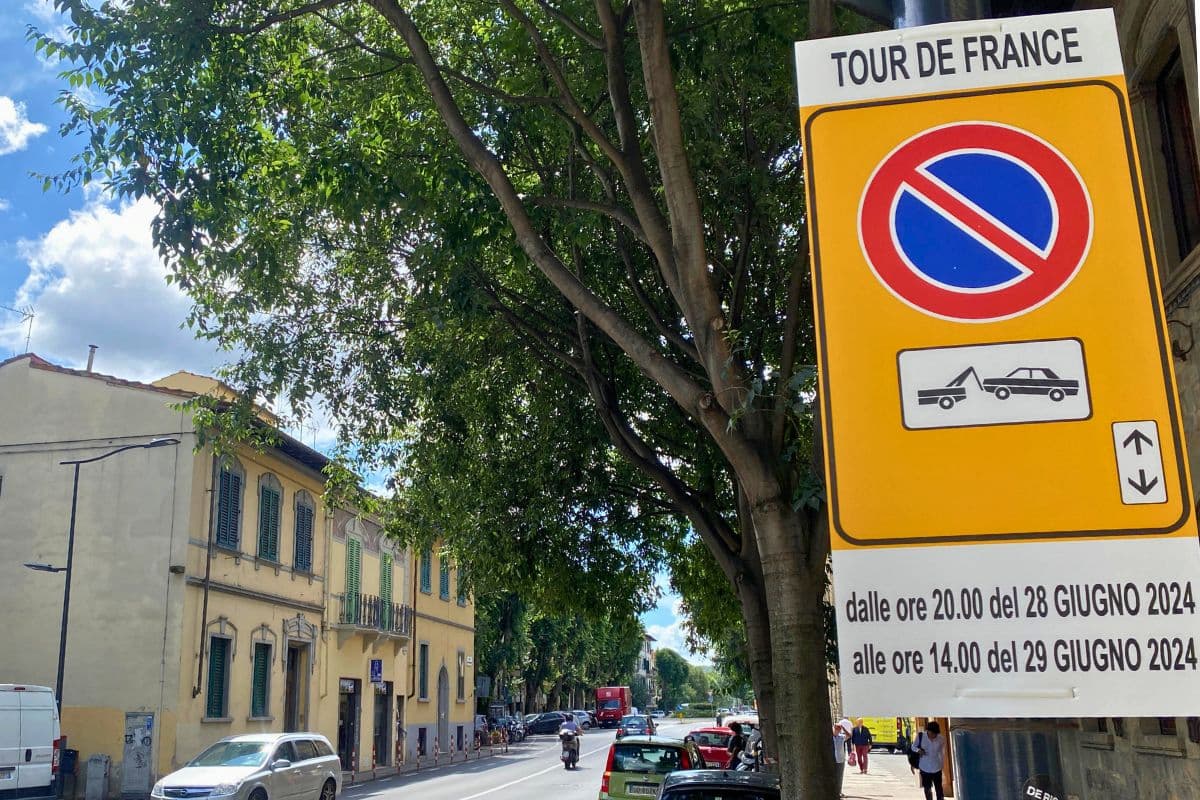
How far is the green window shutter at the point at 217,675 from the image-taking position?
80.9ft

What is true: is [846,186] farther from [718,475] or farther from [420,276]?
[718,475]

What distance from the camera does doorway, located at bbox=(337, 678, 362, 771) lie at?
32.0 m

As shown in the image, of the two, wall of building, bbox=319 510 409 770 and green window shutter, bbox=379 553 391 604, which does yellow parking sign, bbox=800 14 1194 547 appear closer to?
wall of building, bbox=319 510 409 770

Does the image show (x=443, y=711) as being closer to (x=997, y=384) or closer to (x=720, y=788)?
(x=720, y=788)

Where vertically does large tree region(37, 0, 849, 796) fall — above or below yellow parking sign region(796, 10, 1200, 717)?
above

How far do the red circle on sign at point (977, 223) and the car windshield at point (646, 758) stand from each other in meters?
14.7

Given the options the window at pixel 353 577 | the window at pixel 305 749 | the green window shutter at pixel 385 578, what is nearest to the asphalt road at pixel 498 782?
the window at pixel 305 749

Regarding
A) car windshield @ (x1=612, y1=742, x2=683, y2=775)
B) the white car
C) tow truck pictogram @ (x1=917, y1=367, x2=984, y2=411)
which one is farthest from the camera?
the white car

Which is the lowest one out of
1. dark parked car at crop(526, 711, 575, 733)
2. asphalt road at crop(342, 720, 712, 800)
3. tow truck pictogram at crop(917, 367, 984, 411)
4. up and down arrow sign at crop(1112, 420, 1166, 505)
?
dark parked car at crop(526, 711, 575, 733)

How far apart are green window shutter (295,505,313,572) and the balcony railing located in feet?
8.68

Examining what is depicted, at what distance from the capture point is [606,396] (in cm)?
1210

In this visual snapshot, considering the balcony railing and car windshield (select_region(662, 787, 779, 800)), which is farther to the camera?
the balcony railing

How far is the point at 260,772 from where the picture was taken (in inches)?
669

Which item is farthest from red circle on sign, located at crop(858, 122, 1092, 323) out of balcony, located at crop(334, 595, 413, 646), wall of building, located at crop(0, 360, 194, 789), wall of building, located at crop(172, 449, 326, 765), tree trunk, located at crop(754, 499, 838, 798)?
balcony, located at crop(334, 595, 413, 646)
